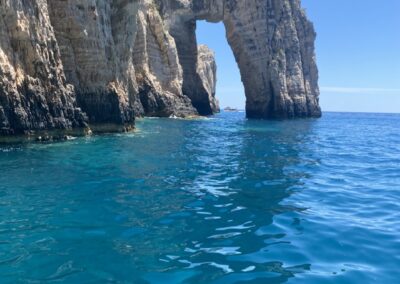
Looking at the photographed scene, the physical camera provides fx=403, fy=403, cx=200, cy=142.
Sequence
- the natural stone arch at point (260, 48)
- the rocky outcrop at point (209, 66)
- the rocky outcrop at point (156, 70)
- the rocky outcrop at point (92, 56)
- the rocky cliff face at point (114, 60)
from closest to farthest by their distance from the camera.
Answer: the rocky cliff face at point (114, 60)
the rocky outcrop at point (92, 56)
the rocky outcrop at point (156, 70)
the natural stone arch at point (260, 48)
the rocky outcrop at point (209, 66)

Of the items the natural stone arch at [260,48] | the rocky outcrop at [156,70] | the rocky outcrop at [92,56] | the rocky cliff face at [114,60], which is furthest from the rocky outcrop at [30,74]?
the natural stone arch at [260,48]

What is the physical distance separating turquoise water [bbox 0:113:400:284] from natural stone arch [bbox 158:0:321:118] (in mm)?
51683

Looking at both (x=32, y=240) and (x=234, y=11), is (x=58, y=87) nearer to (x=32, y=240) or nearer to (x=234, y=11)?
(x=32, y=240)

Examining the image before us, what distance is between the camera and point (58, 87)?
76.6ft

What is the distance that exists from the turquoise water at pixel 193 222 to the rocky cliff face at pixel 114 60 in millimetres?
5459

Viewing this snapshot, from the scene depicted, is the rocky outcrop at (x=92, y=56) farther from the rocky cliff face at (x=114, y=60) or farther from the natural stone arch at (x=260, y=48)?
the natural stone arch at (x=260, y=48)

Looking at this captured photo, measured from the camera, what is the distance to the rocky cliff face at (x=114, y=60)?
21000 mm

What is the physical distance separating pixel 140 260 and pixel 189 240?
1.37 metres

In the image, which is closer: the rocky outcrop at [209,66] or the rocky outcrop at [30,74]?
the rocky outcrop at [30,74]

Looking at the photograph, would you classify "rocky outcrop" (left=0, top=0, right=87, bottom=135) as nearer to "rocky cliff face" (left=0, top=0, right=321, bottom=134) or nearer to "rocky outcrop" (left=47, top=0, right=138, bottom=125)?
"rocky cliff face" (left=0, top=0, right=321, bottom=134)

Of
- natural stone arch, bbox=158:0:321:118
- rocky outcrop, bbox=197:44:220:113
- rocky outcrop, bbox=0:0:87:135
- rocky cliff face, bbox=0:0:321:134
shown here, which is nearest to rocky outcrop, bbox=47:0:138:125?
rocky cliff face, bbox=0:0:321:134

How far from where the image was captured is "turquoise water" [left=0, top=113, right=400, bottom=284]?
253 inches

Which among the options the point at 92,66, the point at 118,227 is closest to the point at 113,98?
the point at 92,66

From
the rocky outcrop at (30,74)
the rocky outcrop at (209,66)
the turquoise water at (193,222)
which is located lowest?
the turquoise water at (193,222)
